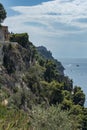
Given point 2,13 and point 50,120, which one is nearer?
point 50,120

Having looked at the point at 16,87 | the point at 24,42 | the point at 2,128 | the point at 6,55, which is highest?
the point at 24,42

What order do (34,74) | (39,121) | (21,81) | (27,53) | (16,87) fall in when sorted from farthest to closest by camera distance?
(27,53), (34,74), (21,81), (16,87), (39,121)

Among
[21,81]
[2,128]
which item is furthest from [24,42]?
[2,128]

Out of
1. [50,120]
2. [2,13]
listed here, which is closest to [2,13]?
[2,13]

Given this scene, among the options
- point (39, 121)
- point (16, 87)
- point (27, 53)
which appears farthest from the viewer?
point (27, 53)

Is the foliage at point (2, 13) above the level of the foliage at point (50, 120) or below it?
above

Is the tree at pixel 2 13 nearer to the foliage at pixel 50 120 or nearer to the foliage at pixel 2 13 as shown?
the foliage at pixel 2 13

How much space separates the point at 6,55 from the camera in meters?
60.1

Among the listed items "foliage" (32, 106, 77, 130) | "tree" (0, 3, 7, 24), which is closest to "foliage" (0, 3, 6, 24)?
"tree" (0, 3, 7, 24)

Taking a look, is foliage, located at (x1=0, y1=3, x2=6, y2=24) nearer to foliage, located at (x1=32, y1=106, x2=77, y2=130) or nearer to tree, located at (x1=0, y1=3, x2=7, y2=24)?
tree, located at (x1=0, y1=3, x2=7, y2=24)

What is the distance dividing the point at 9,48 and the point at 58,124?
1127 inches

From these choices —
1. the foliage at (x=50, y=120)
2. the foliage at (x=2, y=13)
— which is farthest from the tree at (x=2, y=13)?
the foliage at (x=50, y=120)

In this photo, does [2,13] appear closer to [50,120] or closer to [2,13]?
[2,13]

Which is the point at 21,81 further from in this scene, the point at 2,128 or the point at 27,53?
the point at 2,128
